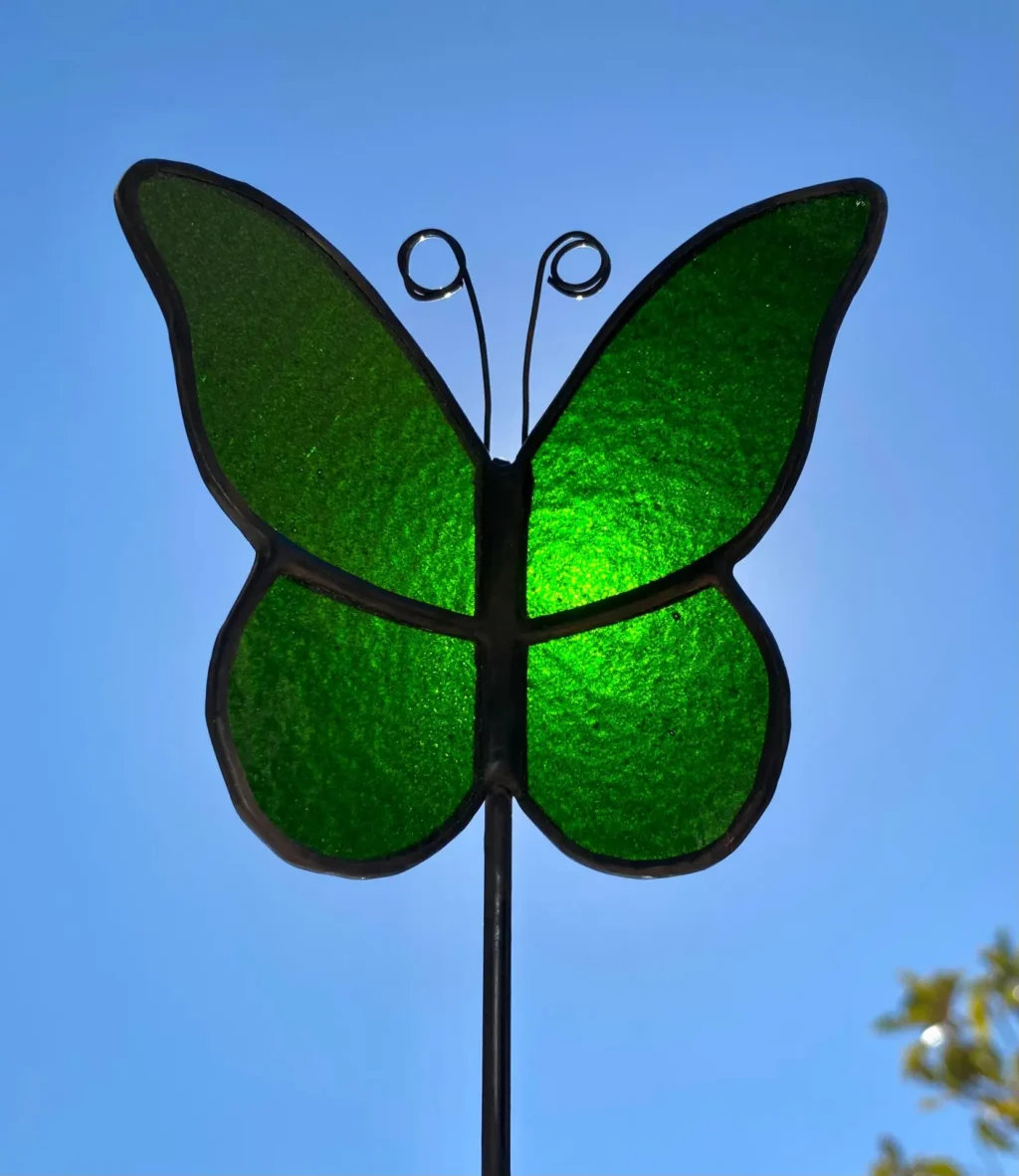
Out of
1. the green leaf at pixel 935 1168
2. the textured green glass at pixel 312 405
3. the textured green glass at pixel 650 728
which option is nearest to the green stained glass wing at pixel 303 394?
the textured green glass at pixel 312 405

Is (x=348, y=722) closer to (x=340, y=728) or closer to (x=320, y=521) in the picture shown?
(x=340, y=728)

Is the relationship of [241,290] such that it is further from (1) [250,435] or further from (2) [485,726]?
(2) [485,726]

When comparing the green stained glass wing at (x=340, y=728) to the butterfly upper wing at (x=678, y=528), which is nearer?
the green stained glass wing at (x=340, y=728)

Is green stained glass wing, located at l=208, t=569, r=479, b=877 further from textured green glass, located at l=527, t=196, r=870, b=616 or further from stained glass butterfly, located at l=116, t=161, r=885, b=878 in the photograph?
textured green glass, located at l=527, t=196, r=870, b=616

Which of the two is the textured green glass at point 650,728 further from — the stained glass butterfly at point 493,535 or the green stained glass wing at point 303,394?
the green stained glass wing at point 303,394

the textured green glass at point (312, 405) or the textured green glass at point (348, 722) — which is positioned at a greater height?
the textured green glass at point (312, 405)

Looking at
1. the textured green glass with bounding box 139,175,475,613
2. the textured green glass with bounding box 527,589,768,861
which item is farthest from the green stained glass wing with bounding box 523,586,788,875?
the textured green glass with bounding box 139,175,475,613
